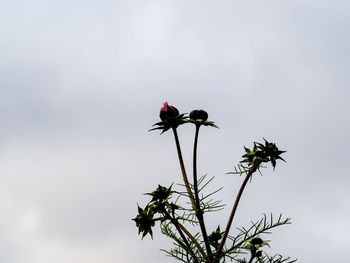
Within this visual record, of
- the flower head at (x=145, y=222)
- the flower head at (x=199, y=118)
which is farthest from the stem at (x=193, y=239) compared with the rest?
the flower head at (x=199, y=118)

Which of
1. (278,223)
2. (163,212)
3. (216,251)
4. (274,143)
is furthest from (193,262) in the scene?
(274,143)

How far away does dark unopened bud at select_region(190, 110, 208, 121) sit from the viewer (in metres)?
4.72

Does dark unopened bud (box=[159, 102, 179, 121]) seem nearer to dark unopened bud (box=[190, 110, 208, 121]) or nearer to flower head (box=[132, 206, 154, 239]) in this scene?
dark unopened bud (box=[190, 110, 208, 121])

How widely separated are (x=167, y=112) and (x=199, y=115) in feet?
1.25

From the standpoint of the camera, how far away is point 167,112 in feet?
15.3

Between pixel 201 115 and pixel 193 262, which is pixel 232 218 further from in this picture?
pixel 201 115

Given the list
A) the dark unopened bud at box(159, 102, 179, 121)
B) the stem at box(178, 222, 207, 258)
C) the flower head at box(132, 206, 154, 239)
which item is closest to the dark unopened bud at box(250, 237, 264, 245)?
the stem at box(178, 222, 207, 258)

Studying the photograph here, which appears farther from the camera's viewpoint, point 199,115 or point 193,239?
point 199,115

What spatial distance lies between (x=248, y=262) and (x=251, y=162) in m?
1.30

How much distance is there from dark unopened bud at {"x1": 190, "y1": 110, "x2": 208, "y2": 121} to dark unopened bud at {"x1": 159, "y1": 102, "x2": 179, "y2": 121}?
0.19 meters

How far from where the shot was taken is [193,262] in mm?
4691

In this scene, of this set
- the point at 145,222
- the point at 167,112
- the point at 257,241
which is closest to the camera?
the point at 145,222

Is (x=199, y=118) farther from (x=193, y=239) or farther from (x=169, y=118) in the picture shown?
(x=193, y=239)

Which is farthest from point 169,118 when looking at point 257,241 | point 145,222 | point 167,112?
point 257,241
